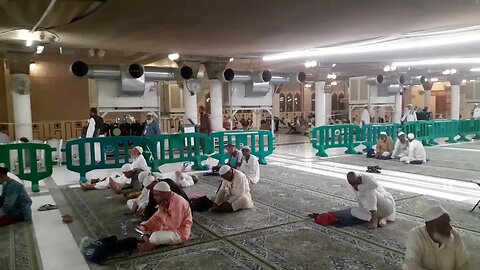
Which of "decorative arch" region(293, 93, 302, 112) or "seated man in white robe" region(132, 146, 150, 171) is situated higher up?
"decorative arch" region(293, 93, 302, 112)

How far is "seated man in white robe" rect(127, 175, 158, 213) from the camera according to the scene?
5258 mm

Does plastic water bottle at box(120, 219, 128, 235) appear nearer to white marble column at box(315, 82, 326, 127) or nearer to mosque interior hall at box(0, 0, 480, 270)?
mosque interior hall at box(0, 0, 480, 270)

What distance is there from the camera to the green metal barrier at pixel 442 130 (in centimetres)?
1423

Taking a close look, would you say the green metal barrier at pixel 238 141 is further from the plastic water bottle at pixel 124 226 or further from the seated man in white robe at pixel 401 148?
the plastic water bottle at pixel 124 226

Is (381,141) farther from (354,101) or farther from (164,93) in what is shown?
(164,93)

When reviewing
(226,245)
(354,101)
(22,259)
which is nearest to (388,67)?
(354,101)

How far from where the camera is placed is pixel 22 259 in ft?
13.2

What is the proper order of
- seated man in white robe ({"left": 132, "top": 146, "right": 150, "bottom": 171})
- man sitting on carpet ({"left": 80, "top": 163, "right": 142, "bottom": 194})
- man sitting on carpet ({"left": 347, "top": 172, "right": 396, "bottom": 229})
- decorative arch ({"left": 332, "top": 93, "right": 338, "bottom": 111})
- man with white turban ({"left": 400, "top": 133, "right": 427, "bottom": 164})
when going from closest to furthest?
man sitting on carpet ({"left": 347, "top": 172, "right": 396, "bottom": 229}) → man sitting on carpet ({"left": 80, "top": 163, "right": 142, "bottom": 194}) → seated man in white robe ({"left": 132, "top": 146, "right": 150, "bottom": 171}) → man with white turban ({"left": 400, "top": 133, "right": 427, "bottom": 164}) → decorative arch ({"left": 332, "top": 93, "right": 338, "bottom": 111})

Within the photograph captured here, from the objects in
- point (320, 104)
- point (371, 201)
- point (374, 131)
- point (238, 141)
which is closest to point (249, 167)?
point (238, 141)

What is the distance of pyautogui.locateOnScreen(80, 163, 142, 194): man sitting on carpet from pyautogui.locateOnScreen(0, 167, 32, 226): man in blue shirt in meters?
1.84

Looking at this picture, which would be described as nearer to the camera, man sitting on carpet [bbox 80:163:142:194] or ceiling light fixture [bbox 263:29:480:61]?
man sitting on carpet [bbox 80:163:142:194]

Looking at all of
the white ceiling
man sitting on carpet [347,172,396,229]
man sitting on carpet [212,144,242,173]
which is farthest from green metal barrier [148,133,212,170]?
man sitting on carpet [347,172,396,229]

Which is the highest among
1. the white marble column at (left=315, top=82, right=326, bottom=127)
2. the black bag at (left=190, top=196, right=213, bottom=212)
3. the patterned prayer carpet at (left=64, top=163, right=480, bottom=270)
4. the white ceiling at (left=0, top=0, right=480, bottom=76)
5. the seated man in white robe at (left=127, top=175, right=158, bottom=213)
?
the white ceiling at (left=0, top=0, right=480, bottom=76)

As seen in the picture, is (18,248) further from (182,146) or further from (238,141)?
(238,141)
